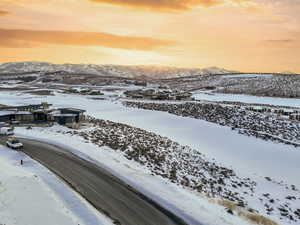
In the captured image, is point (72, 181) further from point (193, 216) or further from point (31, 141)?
point (31, 141)

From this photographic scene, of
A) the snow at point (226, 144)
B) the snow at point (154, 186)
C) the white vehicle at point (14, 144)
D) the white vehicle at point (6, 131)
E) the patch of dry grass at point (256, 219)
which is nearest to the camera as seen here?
the snow at point (154, 186)

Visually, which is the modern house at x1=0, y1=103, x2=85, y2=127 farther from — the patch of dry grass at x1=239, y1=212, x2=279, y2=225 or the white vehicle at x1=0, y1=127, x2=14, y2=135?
the patch of dry grass at x1=239, y1=212, x2=279, y2=225

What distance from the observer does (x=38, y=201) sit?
1538cm

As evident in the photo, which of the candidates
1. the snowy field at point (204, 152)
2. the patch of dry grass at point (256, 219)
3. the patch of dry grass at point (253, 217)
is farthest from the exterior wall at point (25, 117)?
the patch of dry grass at point (256, 219)

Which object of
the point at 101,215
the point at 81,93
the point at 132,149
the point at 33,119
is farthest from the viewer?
the point at 81,93

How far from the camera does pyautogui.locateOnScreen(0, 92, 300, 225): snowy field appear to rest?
17156 mm

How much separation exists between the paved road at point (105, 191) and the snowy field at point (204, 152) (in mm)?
1008

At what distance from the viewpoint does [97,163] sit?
22.2 m

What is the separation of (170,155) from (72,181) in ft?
40.3

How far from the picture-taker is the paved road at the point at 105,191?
47.6 feet

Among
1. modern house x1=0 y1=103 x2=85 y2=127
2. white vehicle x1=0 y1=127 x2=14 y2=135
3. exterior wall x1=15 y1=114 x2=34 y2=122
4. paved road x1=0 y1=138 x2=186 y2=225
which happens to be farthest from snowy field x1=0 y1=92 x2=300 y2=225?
exterior wall x1=15 y1=114 x2=34 y2=122

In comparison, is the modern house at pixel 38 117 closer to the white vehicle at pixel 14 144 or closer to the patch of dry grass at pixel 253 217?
the white vehicle at pixel 14 144

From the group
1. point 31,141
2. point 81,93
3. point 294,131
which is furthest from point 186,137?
point 81,93

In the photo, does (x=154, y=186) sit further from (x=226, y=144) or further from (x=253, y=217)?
(x=226, y=144)
